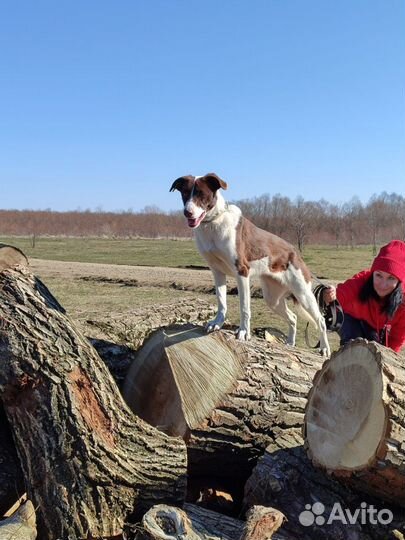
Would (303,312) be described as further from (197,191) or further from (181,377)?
(181,377)

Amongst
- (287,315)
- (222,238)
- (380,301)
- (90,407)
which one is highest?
(222,238)

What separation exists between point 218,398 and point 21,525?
5.09ft

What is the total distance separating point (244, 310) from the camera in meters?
5.26

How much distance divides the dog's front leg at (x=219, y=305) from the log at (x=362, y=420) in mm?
1246

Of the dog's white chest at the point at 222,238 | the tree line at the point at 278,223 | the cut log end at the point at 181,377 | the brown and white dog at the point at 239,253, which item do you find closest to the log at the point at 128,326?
the cut log end at the point at 181,377

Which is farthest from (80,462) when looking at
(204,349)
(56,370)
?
(204,349)

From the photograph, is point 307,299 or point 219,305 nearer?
point 219,305

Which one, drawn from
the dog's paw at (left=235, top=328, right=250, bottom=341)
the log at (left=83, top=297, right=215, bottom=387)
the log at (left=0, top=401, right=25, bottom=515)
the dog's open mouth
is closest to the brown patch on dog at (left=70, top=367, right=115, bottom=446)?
the log at (left=0, top=401, right=25, bottom=515)

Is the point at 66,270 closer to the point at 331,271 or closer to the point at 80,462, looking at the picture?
the point at 331,271

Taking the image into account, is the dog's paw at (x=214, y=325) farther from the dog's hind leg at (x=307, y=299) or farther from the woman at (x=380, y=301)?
the dog's hind leg at (x=307, y=299)

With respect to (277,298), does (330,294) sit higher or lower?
higher

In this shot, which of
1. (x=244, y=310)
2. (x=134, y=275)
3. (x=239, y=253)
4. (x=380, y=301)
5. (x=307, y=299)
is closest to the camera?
(x=380, y=301)

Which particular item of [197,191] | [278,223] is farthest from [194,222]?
[278,223]

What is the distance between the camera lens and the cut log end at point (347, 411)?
11.0 ft
